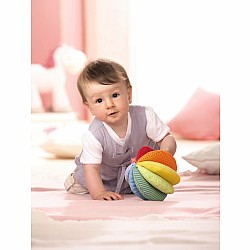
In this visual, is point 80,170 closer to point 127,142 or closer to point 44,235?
point 127,142

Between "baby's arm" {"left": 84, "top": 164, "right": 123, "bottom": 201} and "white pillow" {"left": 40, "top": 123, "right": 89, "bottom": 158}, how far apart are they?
0.85 m

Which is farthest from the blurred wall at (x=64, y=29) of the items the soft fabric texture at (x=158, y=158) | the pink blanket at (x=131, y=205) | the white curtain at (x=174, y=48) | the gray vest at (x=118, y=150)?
the soft fabric texture at (x=158, y=158)

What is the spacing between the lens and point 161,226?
1062 mm

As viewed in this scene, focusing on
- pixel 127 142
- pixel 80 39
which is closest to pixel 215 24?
pixel 80 39

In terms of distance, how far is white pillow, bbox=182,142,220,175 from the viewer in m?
1.81

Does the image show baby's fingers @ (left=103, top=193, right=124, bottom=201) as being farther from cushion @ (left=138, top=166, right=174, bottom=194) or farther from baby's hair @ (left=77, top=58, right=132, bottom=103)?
baby's hair @ (left=77, top=58, right=132, bottom=103)

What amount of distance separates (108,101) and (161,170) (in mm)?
245

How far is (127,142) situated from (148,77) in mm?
1646

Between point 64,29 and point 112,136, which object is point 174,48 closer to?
point 64,29

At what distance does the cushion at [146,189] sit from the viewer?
4.38ft

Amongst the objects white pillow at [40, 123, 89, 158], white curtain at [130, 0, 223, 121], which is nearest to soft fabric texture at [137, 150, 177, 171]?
white pillow at [40, 123, 89, 158]

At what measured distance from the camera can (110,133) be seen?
153 cm

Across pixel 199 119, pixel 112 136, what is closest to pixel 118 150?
pixel 112 136

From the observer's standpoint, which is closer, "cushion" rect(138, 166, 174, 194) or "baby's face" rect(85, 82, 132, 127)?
"cushion" rect(138, 166, 174, 194)
